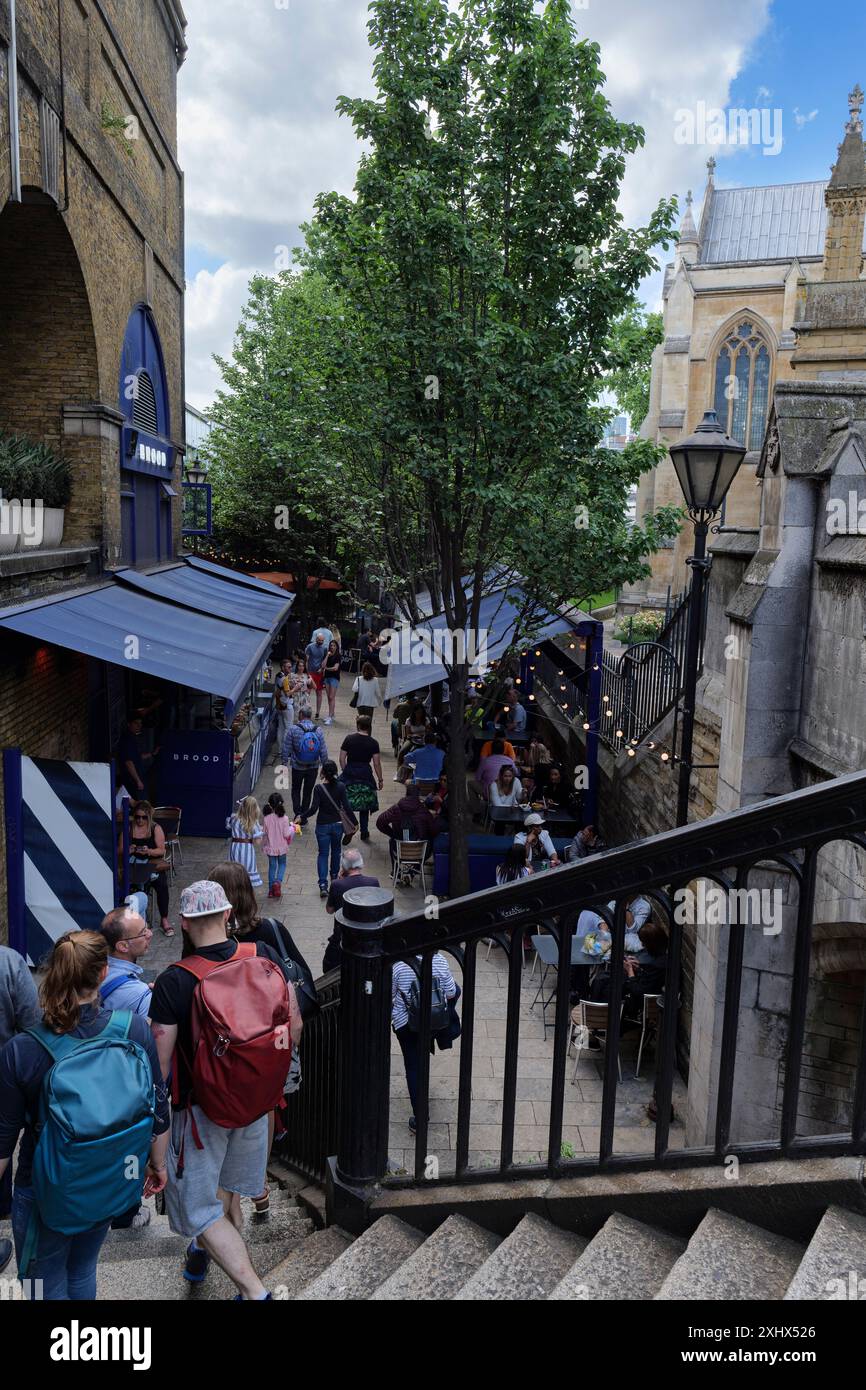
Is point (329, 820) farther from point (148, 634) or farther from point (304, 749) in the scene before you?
point (148, 634)

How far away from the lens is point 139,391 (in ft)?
45.6

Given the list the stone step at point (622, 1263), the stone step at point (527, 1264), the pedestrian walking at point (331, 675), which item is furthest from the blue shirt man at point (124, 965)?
the pedestrian walking at point (331, 675)

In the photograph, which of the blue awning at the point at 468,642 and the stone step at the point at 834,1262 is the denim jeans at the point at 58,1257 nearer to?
the stone step at the point at 834,1262

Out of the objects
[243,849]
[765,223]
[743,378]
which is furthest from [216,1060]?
[765,223]

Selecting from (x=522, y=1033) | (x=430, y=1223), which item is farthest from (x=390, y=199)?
(x=430, y=1223)

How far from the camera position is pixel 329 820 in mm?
11547

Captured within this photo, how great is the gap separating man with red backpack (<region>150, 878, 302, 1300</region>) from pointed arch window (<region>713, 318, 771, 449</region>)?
36.9m

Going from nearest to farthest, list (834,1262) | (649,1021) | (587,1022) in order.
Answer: (834,1262), (587,1022), (649,1021)

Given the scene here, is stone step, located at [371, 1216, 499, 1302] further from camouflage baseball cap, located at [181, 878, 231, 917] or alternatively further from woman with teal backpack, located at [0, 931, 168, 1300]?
camouflage baseball cap, located at [181, 878, 231, 917]

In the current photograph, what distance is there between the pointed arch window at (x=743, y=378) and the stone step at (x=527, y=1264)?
3728cm

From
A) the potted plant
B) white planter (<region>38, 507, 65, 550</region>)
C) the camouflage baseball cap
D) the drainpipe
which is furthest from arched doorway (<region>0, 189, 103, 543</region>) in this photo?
the camouflage baseball cap

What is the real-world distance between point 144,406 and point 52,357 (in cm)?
353

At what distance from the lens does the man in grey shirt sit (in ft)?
13.4

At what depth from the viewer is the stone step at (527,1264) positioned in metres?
2.87
